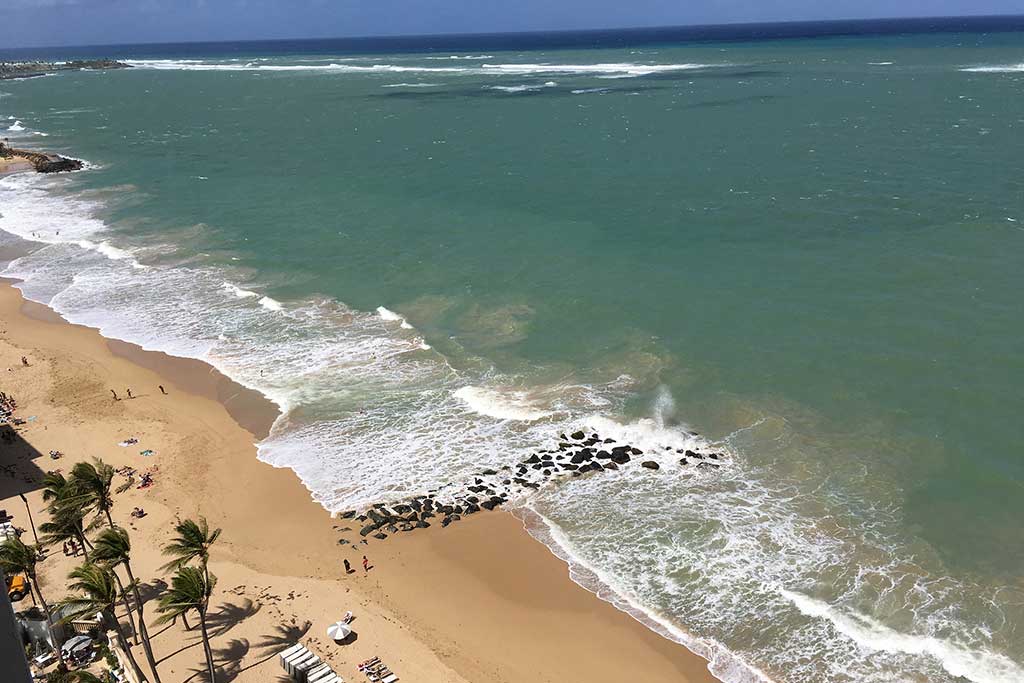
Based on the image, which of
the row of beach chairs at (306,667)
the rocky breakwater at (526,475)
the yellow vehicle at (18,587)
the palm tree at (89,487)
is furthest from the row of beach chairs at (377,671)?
the yellow vehicle at (18,587)

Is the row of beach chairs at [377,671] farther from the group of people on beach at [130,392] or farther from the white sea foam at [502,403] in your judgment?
the group of people on beach at [130,392]

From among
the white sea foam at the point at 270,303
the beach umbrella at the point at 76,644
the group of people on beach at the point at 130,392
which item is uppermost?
the white sea foam at the point at 270,303

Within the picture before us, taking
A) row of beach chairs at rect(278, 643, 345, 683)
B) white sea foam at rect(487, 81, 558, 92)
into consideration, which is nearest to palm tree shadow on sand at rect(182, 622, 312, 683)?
row of beach chairs at rect(278, 643, 345, 683)

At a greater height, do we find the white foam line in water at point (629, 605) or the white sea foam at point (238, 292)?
the white sea foam at point (238, 292)

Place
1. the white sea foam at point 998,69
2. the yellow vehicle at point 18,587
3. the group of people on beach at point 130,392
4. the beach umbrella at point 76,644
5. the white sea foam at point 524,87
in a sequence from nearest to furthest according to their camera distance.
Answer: the beach umbrella at point 76,644 < the yellow vehicle at point 18,587 < the group of people on beach at point 130,392 < the white sea foam at point 998,69 < the white sea foam at point 524,87

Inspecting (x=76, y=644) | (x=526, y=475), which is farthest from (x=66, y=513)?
(x=526, y=475)

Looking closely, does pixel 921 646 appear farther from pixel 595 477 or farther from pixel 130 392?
pixel 130 392
